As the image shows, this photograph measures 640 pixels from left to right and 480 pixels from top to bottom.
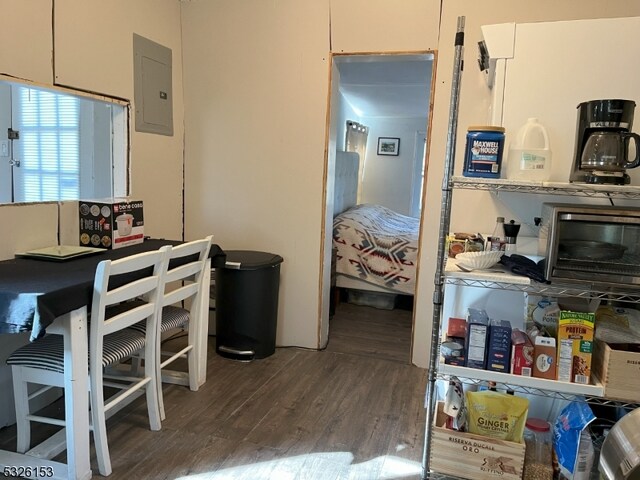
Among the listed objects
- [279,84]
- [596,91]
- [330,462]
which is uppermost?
[279,84]

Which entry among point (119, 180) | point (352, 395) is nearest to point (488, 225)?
point (352, 395)

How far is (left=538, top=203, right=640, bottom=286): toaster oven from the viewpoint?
5.28 feet

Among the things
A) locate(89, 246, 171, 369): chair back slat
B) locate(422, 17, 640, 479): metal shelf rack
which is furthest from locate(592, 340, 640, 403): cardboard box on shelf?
locate(89, 246, 171, 369): chair back slat

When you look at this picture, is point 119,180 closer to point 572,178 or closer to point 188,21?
point 188,21

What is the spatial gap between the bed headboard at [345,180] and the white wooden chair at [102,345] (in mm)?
3121

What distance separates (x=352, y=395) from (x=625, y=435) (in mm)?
2285

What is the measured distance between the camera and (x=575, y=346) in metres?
1.70

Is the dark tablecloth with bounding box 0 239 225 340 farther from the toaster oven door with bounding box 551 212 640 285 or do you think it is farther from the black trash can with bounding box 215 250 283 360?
the toaster oven door with bounding box 551 212 640 285

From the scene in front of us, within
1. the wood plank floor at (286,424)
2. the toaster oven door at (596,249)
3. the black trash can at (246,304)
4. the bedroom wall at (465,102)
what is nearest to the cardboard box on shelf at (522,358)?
the toaster oven door at (596,249)

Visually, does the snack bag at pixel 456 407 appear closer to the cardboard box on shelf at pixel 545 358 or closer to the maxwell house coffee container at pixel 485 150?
the cardboard box on shelf at pixel 545 358

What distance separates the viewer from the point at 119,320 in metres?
1.93

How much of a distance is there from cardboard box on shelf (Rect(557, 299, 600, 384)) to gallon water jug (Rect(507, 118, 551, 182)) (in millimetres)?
511

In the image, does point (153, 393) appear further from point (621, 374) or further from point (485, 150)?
point (621, 374)

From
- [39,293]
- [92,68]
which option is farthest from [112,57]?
[39,293]
